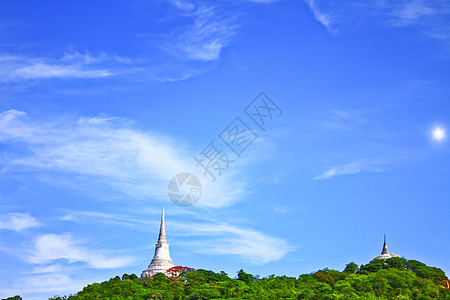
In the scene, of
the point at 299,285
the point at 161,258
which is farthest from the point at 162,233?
the point at 299,285

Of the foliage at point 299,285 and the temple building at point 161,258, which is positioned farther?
the temple building at point 161,258

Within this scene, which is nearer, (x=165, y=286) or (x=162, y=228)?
(x=165, y=286)

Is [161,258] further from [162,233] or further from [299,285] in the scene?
[299,285]

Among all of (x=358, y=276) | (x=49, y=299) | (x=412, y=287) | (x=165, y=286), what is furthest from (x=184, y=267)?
(x=412, y=287)

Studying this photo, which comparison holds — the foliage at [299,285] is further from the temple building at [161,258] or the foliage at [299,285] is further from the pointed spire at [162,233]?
the pointed spire at [162,233]

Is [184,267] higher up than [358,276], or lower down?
higher up

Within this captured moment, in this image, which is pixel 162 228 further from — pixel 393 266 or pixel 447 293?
pixel 447 293

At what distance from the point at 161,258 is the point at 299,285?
36.8 meters

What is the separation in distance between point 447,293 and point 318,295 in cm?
1443

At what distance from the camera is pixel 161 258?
3981 inches

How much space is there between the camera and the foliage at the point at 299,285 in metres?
64.6

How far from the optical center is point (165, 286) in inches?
2813

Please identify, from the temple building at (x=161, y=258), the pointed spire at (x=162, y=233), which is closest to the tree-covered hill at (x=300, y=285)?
the temple building at (x=161, y=258)

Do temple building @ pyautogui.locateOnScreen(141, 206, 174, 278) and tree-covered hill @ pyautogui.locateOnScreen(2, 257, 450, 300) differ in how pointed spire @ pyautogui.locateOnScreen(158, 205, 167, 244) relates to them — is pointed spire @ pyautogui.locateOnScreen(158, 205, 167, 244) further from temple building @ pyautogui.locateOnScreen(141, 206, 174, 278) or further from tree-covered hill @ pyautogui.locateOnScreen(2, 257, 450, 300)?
tree-covered hill @ pyautogui.locateOnScreen(2, 257, 450, 300)
